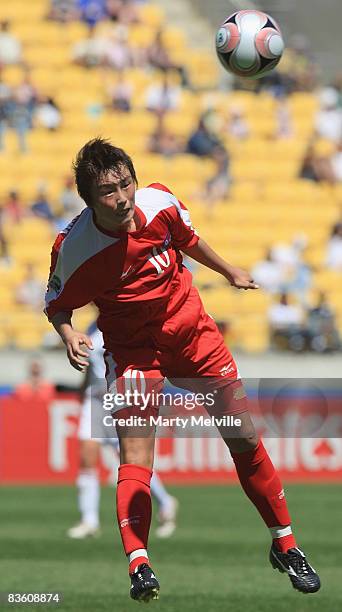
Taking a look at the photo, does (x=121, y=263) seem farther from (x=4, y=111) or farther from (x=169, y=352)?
(x=4, y=111)

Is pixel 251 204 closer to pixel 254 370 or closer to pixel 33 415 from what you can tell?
pixel 254 370

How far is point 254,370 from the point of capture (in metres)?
18.7

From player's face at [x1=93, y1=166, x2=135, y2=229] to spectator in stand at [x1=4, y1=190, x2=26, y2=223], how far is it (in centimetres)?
1363

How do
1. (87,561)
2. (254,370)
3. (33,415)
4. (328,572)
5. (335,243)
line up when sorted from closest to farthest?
1. (328,572)
2. (87,561)
3. (33,415)
4. (254,370)
5. (335,243)

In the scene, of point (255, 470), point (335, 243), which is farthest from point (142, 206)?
point (335, 243)

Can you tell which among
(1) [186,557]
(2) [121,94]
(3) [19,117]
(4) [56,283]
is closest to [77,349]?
(4) [56,283]

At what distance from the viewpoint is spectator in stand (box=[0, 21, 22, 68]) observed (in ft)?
73.8

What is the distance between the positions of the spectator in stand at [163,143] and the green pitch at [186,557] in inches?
295

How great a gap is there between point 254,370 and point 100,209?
476 inches

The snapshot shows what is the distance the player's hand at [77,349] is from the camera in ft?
22.0

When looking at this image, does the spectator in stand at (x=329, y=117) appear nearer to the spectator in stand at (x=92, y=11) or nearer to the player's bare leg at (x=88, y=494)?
the spectator in stand at (x=92, y=11)

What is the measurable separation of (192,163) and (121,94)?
1.73m

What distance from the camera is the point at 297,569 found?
730 centimetres

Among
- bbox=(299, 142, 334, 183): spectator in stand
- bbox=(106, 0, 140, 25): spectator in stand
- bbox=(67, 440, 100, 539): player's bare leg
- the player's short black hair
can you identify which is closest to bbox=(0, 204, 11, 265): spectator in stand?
bbox=(106, 0, 140, 25): spectator in stand
